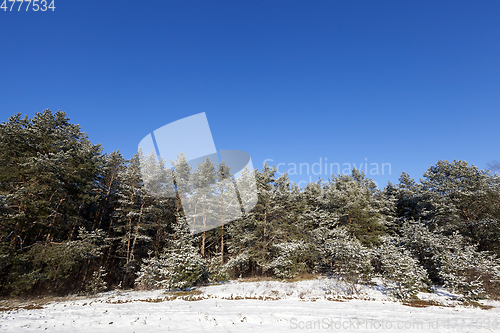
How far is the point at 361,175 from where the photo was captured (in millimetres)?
35906

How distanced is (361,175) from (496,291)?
70.1 feet

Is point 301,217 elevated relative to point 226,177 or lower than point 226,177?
lower

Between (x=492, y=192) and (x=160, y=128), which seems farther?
(x=492, y=192)

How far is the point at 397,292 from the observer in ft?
50.2

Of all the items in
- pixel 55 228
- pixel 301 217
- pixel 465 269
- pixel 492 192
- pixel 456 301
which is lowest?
pixel 456 301

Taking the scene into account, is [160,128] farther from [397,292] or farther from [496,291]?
[496,291]

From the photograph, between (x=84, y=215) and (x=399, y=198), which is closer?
(x=84, y=215)

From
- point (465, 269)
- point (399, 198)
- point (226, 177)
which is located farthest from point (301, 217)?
point (399, 198)

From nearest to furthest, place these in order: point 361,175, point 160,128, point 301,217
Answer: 1. point 160,128
2. point 301,217
3. point 361,175

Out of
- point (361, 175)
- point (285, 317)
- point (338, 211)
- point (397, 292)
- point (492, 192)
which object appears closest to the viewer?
point (285, 317)

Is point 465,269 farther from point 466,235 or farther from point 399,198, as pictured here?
point 399,198

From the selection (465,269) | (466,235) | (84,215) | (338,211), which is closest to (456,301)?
(465,269)

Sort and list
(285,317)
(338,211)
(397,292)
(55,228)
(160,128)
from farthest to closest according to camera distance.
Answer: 1. (338,211)
2. (55,228)
3. (397,292)
4. (160,128)
5. (285,317)

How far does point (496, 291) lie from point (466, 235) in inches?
351
